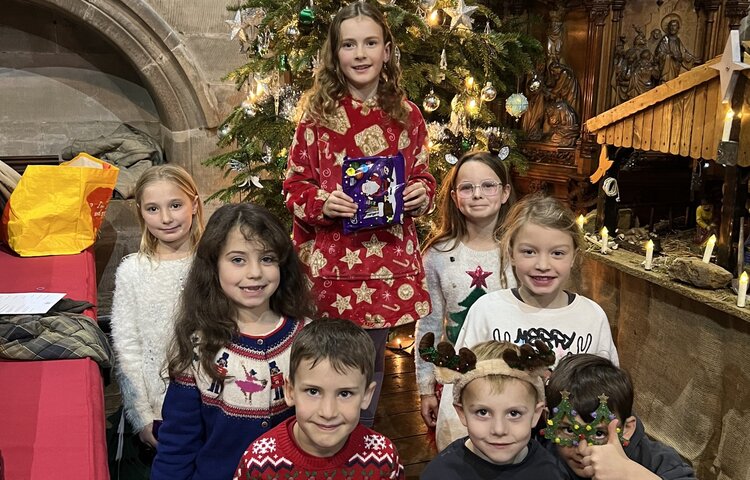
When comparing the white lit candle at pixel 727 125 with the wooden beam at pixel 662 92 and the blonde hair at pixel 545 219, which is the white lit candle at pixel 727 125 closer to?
the wooden beam at pixel 662 92

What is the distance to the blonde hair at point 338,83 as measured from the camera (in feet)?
7.36

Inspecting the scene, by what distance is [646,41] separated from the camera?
4.45 meters

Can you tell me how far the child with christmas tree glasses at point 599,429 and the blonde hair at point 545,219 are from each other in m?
0.45

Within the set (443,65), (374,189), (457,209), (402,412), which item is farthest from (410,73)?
(402,412)

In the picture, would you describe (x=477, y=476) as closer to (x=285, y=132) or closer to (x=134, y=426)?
(x=134, y=426)

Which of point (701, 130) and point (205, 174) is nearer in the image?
point (701, 130)

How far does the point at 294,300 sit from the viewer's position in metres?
1.93

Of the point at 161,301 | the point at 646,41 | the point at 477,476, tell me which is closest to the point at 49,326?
the point at 161,301

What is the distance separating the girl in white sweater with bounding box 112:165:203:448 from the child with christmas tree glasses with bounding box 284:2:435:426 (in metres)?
0.43

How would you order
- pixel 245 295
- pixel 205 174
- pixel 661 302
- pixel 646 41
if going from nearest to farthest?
pixel 245 295 → pixel 661 302 → pixel 646 41 → pixel 205 174

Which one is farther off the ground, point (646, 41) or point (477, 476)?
point (646, 41)

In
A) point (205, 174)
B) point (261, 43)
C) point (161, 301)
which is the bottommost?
point (161, 301)

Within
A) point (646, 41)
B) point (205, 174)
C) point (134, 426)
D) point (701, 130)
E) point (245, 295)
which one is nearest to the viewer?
point (245, 295)

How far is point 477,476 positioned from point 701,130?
2105mm
